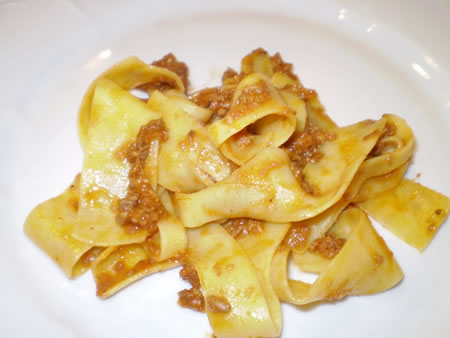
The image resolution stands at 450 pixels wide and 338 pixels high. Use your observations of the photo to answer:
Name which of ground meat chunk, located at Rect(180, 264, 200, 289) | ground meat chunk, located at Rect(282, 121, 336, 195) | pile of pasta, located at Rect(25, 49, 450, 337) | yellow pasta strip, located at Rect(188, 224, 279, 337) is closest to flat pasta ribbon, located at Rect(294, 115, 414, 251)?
pile of pasta, located at Rect(25, 49, 450, 337)

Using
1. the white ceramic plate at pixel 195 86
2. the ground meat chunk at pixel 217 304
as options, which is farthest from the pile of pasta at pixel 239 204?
the white ceramic plate at pixel 195 86

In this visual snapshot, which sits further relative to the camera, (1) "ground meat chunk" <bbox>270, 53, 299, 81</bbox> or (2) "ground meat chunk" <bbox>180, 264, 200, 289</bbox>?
(1) "ground meat chunk" <bbox>270, 53, 299, 81</bbox>

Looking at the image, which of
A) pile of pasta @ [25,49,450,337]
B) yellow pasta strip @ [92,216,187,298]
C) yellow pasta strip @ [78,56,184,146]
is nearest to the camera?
pile of pasta @ [25,49,450,337]

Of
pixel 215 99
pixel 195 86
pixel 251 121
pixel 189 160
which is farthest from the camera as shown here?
pixel 195 86

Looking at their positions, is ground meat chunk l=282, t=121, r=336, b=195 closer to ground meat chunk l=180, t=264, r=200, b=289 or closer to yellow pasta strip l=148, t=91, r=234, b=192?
yellow pasta strip l=148, t=91, r=234, b=192

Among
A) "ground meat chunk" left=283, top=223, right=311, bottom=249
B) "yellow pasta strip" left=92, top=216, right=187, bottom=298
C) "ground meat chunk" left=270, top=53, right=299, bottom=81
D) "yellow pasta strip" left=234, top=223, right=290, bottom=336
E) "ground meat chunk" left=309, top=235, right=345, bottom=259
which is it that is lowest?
"yellow pasta strip" left=92, top=216, right=187, bottom=298

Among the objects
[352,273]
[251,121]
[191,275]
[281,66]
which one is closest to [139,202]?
[191,275]

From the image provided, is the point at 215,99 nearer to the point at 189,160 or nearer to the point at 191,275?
the point at 189,160
